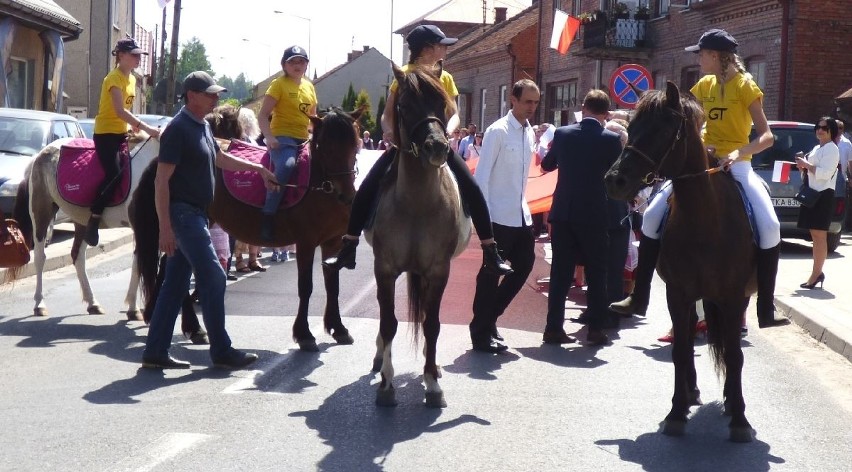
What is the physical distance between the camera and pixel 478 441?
627 cm

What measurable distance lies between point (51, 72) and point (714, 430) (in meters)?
26.1

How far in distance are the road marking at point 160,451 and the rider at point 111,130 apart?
15.3 ft

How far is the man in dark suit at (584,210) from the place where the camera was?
31.8 ft

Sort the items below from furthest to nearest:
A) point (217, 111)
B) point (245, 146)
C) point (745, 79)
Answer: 1. point (217, 111)
2. point (245, 146)
3. point (745, 79)

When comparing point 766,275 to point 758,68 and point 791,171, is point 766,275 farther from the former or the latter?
point 758,68

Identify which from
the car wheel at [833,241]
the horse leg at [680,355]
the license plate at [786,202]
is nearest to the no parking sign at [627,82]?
the license plate at [786,202]

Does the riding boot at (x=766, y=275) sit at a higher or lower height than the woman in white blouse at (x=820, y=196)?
lower

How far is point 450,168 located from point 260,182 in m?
2.31

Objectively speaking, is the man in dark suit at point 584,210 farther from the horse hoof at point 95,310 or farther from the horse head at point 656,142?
the horse hoof at point 95,310

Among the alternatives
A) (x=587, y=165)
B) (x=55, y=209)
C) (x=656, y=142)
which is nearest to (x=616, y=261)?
(x=587, y=165)

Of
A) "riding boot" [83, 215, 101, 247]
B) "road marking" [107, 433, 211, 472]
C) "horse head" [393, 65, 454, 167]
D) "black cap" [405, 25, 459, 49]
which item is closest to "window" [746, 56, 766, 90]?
"black cap" [405, 25, 459, 49]

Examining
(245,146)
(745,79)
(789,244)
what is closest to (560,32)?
(789,244)

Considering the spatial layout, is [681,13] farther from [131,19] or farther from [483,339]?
[131,19]

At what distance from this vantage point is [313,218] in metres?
9.18
